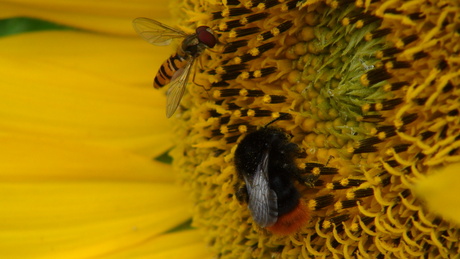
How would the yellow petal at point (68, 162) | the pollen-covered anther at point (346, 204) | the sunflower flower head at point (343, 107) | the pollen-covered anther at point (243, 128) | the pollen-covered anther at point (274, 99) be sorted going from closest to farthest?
1. the sunflower flower head at point (343, 107)
2. the pollen-covered anther at point (346, 204)
3. the pollen-covered anther at point (274, 99)
4. the pollen-covered anther at point (243, 128)
5. the yellow petal at point (68, 162)

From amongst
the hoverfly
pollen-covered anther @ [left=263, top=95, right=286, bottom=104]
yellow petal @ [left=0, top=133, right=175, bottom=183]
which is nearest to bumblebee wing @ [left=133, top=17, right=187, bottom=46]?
the hoverfly

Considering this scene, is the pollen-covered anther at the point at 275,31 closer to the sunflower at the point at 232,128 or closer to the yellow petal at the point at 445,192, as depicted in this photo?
the sunflower at the point at 232,128

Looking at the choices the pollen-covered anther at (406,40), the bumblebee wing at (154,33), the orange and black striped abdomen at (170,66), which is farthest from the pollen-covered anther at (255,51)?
the pollen-covered anther at (406,40)

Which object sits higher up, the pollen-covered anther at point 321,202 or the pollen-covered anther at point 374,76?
the pollen-covered anther at point 374,76

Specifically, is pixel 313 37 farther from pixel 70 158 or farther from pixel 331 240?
pixel 70 158

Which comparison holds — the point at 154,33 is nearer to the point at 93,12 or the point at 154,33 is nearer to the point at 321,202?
the point at 93,12

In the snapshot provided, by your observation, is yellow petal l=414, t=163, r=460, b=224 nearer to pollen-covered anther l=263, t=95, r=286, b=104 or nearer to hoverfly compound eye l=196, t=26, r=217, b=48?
pollen-covered anther l=263, t=95, r=286, b=104
